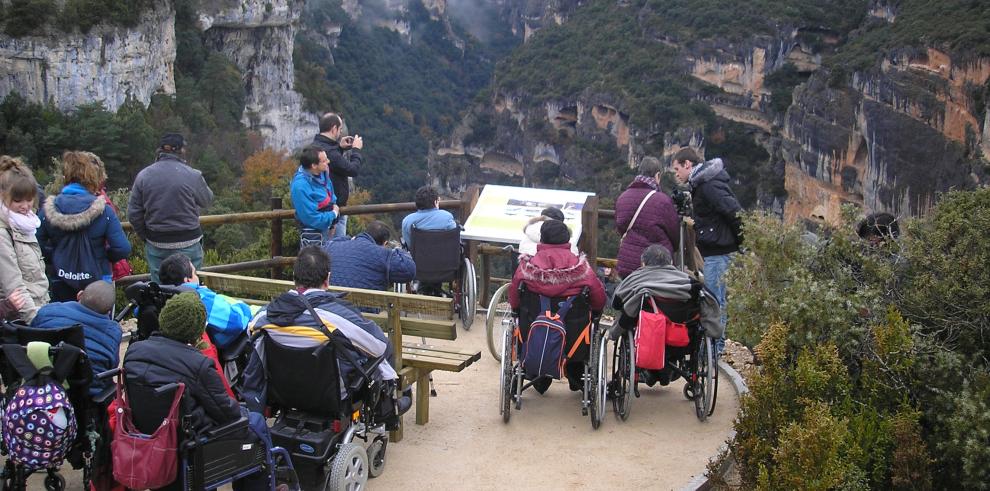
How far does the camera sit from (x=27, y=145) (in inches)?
1387

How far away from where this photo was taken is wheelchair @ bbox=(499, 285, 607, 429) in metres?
5.91

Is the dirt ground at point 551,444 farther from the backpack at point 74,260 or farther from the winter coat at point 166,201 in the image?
the backpack at point 74,260

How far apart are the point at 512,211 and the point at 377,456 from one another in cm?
362

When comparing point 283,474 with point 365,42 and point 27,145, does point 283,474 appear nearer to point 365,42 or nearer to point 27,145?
point 27,145

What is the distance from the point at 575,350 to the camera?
594 centimetres

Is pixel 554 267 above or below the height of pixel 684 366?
above

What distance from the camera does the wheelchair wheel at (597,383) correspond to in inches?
232

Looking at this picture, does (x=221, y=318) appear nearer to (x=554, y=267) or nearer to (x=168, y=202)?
(x=168, y=202)

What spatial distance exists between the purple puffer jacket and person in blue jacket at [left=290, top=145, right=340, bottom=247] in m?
2.40

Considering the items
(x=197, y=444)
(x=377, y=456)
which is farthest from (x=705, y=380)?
(x=197, y=444)

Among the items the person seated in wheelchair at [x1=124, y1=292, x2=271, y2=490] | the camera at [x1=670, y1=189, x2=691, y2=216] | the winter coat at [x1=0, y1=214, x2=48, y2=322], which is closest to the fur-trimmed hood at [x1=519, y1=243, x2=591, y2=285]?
the camera at [x1=670, y1=189, x2=691, y2=216]

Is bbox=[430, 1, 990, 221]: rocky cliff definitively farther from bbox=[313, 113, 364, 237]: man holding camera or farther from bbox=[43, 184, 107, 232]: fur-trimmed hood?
bbox=[43, 184, 107, 232]: fur-trimmed hood

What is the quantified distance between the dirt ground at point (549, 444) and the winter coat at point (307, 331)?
834 millimetres

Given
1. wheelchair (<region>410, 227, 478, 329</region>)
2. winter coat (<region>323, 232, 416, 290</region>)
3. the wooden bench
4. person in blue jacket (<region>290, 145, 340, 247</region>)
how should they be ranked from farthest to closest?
wheelchair (<region>410, 227, 478, 329</region>), person in blue jacket (<region>290, 145, 340, 247</region>), winter coat (<region>323, 232, 416, 290</region>), the wooden bench
